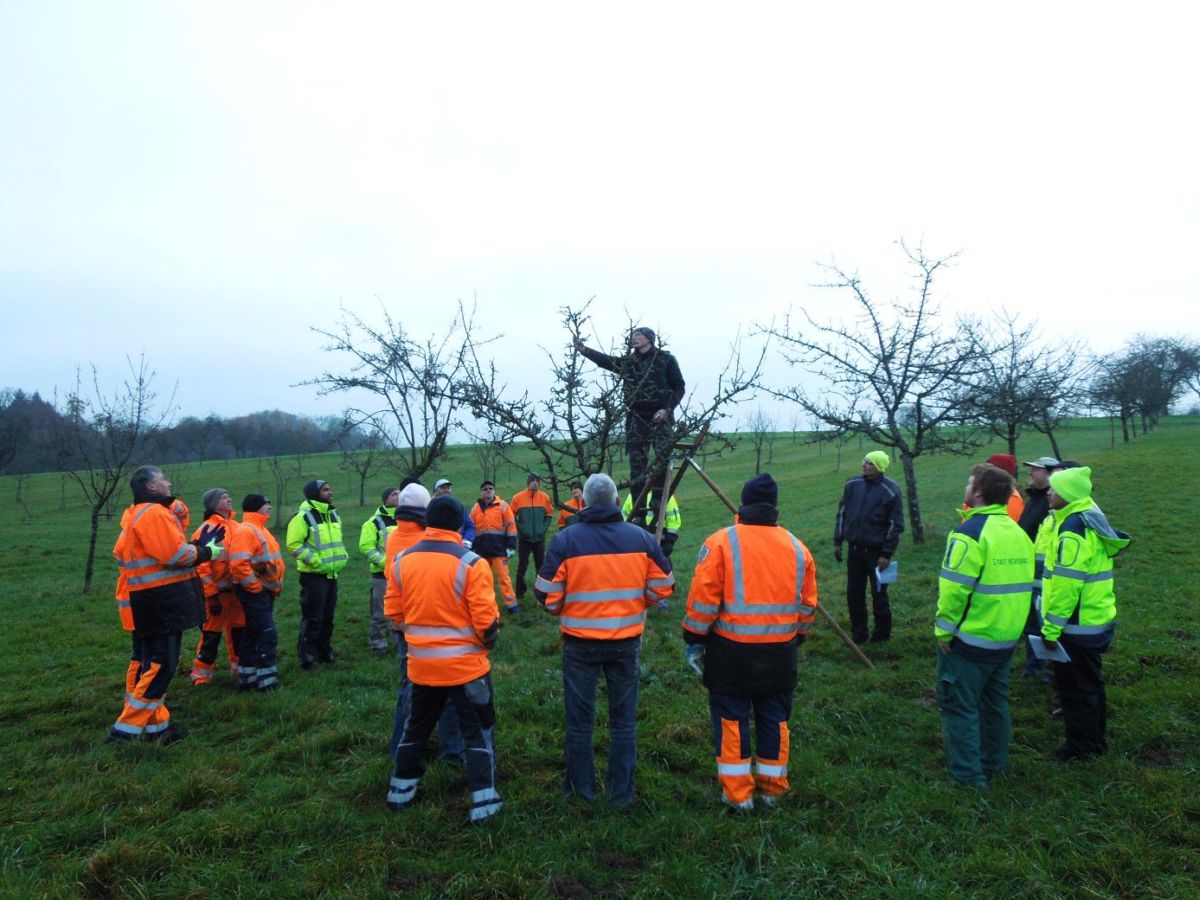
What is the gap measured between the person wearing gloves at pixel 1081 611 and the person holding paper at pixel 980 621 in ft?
1.56

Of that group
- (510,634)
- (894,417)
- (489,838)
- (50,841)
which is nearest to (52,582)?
(510,634)

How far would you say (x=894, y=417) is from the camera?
47.0ft

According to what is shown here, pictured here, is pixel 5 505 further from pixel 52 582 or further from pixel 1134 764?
pixel 1134 764

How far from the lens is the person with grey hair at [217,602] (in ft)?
24.6

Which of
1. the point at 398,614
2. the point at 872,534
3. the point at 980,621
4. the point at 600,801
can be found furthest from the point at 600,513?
the point at 872,534

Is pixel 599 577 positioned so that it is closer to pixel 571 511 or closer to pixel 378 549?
pixel 571 511

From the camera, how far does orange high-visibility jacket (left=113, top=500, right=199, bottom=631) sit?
242 inches

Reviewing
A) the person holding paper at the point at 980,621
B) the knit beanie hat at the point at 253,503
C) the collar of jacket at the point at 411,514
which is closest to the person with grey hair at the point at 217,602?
the knit beanie hat at the point at 253,503

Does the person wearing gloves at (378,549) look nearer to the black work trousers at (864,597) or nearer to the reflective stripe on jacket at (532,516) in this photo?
the reflective stripe on jacket at (532,516)

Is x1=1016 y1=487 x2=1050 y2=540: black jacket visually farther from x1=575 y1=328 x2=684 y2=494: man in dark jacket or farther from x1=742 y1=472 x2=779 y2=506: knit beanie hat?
x1=575 y1=328 x2=684 y2=494: man in dark jacket

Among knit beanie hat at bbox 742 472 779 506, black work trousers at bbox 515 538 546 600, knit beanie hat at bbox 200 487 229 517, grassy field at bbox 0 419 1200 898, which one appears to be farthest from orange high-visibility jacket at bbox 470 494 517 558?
knit beanie hat at bbox 742 472 779 506

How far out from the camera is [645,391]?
17.7ft

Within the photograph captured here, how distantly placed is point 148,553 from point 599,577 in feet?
14.7

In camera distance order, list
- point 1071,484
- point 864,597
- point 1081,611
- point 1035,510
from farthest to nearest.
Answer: point 864,597 < point 1035,510 < point 1071,484 < point 1081,611
